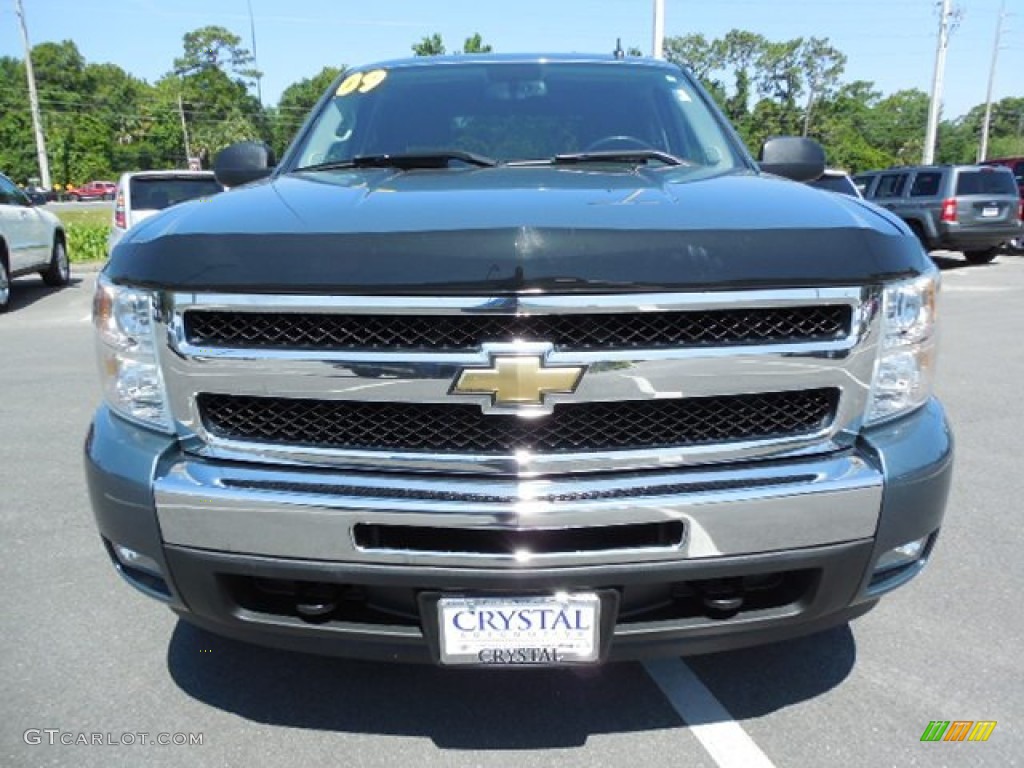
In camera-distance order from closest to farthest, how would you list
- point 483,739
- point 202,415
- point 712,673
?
point 202,415
point 483,739
point 712,673

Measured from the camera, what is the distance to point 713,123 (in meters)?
3.37

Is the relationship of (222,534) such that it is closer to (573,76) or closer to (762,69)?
(573,76)

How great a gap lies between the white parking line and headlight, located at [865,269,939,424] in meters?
0.95

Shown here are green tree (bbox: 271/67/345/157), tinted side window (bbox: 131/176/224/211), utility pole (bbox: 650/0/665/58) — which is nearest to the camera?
tinted side window (bbox: 131/176/224/211)

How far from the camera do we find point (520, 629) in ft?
6.09

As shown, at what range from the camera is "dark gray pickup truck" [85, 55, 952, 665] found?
1773 millimetres

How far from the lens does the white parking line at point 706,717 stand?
2.17m

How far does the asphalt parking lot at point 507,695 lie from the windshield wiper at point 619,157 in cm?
167

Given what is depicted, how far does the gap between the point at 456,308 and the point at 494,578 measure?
59cm

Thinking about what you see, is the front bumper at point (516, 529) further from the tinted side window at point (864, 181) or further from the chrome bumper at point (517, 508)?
the tinted side window at point (864, 181)

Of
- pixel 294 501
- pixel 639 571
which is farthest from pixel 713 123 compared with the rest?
pixel 294 501

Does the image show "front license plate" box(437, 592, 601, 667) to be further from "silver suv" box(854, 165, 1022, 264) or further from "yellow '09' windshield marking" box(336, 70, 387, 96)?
"silver suv" box(854, 165, 1022, 264)

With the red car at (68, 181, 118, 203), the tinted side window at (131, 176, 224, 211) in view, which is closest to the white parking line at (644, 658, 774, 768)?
the tinted side window at (131, 176, 224, 211)

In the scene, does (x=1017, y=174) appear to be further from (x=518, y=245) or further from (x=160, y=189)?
(x=518, y=245)
